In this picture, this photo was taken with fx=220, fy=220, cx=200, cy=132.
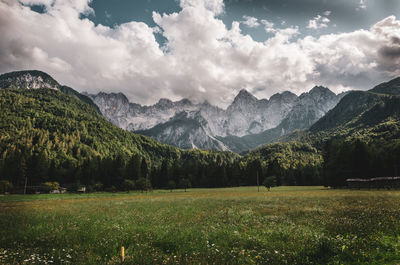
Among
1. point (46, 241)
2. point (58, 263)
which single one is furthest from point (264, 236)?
point (46, 241)

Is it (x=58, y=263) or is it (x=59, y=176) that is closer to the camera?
(x=58, y=263)

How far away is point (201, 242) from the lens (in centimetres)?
1180

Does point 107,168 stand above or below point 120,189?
above

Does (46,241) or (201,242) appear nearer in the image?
(201,242)

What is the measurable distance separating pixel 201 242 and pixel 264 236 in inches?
150

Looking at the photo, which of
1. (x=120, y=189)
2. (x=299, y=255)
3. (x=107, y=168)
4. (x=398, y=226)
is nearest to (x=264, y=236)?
(x=299, y=255)

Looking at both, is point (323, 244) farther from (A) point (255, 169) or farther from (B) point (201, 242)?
(A) point (255, 169)

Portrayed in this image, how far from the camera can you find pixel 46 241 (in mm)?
12711

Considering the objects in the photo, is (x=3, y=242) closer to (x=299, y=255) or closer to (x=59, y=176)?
(x=299, y=255)

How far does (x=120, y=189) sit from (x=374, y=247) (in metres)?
134

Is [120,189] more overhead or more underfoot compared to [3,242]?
more underfoot

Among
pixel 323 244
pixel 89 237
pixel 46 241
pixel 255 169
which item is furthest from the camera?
pixel 255 169

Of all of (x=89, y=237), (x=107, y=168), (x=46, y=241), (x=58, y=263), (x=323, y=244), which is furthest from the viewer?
(x=107, y=168)

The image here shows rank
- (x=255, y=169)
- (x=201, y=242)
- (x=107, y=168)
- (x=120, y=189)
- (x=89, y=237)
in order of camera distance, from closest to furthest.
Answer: (x=201, y=242) < (x=89, y=237) < (x=120, y=189) < (x=107, y=168) < (x=255, y=169)
